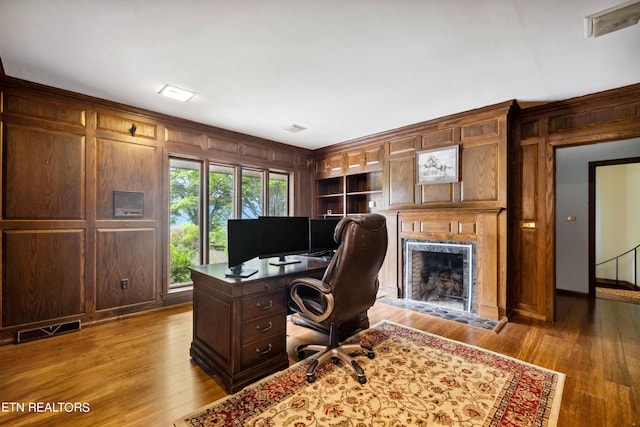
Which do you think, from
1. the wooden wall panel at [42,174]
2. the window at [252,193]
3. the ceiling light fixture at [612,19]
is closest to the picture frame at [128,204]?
the wooden wall panel at [42,174]

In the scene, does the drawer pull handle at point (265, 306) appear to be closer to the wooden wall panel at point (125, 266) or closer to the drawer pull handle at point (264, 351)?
the drawer pull handle at point (264, 351)

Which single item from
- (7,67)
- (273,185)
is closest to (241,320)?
(7,67)

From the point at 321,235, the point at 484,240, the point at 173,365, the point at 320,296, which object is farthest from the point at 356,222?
the point at 484,240

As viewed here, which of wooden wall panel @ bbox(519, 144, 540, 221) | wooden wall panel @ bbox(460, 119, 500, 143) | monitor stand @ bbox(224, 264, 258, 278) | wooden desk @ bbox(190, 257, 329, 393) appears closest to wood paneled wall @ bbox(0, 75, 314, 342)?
wooden desk @ bbox(190, 257, 329, 393)

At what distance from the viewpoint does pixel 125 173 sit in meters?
3.51

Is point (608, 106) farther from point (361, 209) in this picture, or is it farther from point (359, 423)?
point (359, 423)

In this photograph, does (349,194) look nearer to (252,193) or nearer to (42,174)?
(252,193)

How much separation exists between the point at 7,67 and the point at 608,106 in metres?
6.09

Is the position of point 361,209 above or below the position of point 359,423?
above

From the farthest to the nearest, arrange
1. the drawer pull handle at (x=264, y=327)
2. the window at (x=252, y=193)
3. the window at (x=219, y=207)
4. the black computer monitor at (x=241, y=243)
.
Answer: the window at (x=252, y=193) → the window at (x=219, y=207) → the black computer monitor at (x=241, y=243) → the drawer pull handle at (x=264, y=327)

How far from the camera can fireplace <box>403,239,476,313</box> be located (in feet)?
Answer: 11.9

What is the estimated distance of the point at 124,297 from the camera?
3471 mm

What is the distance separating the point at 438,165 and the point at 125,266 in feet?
14.3

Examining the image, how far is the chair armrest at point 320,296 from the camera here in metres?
2.04
